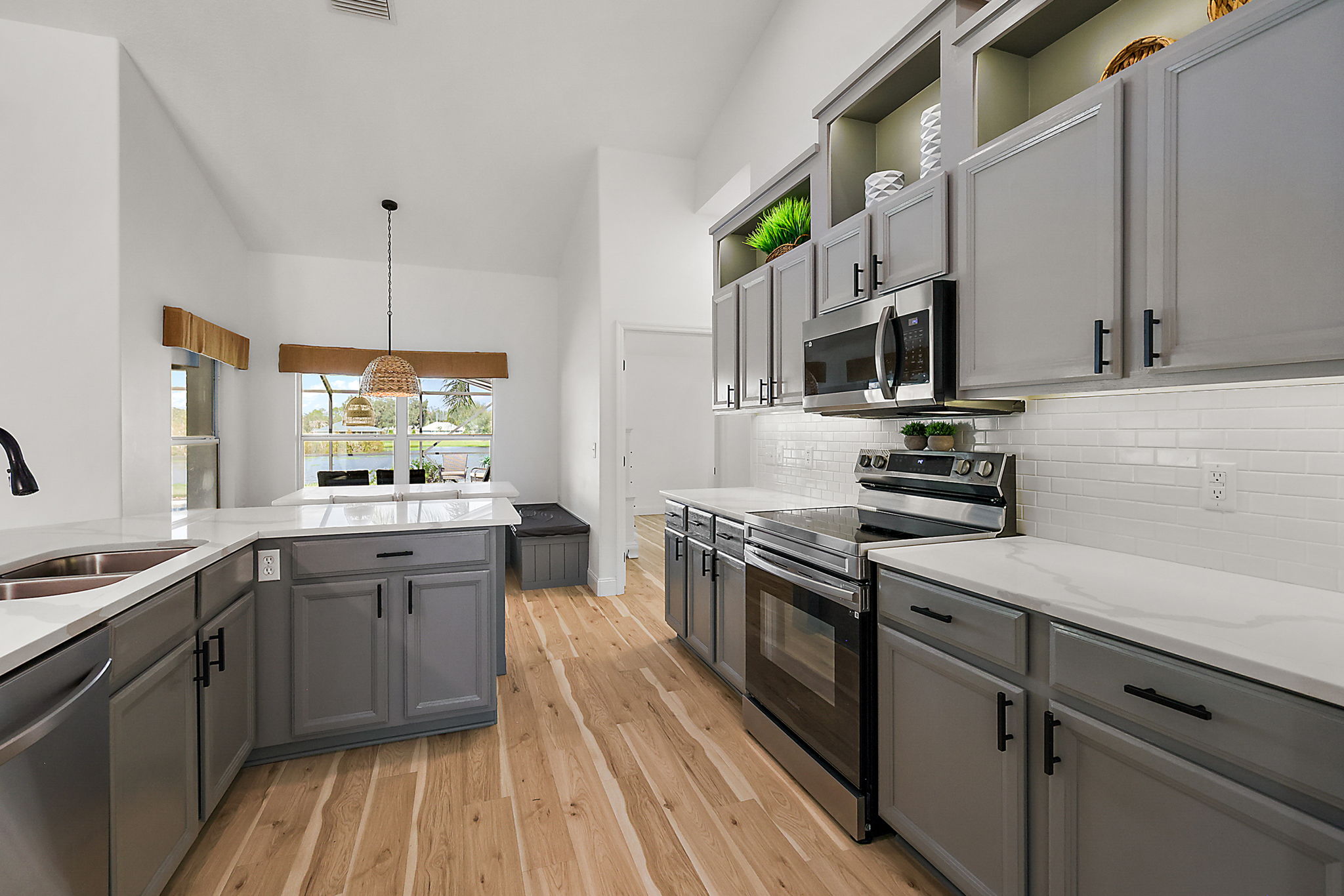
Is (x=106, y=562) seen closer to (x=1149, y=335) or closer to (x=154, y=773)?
(x=154, y=773)

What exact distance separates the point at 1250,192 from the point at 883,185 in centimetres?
127

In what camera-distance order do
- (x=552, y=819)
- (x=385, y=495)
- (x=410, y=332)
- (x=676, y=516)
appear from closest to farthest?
1. (x=552, y=819)
2. (x=676, y=516)
3. (x=385, y=495)
4. (x=410, y=332)

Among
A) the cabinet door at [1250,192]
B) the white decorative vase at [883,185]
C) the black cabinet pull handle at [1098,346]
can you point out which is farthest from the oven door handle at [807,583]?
the white decorative vase at [883,185]

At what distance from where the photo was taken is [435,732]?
2.56 metres

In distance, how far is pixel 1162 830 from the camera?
111 centimetres

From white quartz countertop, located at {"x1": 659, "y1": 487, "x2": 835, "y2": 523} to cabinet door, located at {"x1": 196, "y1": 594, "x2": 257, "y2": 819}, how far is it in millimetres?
1876

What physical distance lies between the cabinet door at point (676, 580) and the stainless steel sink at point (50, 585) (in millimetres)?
2292

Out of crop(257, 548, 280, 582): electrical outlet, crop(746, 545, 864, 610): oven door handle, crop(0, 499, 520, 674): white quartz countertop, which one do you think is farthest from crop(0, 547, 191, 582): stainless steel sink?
crop(746, 545, 864, 610): oven door handle

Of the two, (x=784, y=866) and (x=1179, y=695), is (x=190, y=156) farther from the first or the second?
(x=1179, y=695)

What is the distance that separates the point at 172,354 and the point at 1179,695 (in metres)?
5.31

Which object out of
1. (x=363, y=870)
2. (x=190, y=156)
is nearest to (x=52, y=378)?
(x=190, y=156)

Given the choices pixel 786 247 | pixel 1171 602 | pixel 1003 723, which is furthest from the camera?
pixel 786 247

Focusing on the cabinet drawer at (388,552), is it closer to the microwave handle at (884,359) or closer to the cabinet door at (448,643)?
the cabinet door at (448,643)

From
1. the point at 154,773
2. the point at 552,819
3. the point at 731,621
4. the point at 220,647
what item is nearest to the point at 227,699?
the point at 220,647
